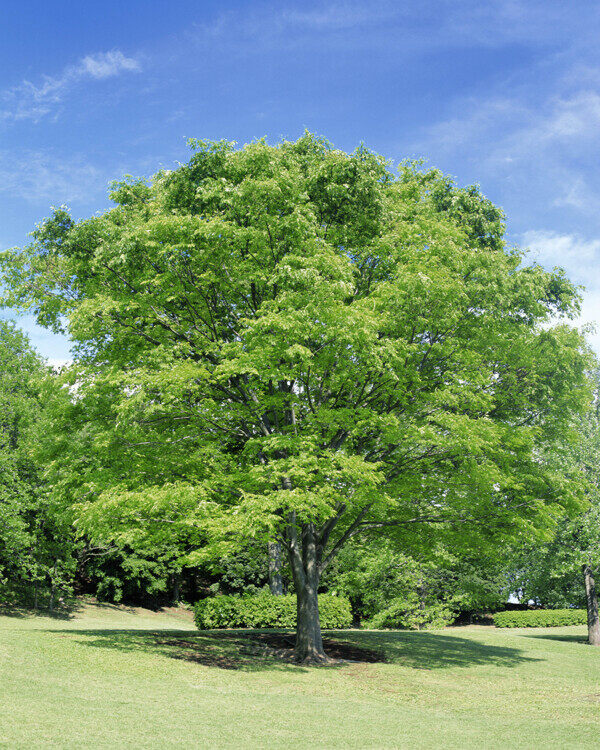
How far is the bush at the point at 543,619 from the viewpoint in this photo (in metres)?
36.0

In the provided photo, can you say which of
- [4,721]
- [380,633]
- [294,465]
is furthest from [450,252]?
[380,633]

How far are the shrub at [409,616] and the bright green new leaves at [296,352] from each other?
15085 millimetres

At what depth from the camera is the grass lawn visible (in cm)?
728

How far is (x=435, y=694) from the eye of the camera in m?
12.2

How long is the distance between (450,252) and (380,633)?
53.5 feet

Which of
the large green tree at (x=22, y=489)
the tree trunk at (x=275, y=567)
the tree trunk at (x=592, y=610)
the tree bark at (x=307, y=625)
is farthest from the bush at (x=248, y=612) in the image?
the tree trunk at (x=592, y=610)

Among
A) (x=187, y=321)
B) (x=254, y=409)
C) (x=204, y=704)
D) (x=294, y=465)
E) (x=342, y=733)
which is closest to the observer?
(x=342, y=733)

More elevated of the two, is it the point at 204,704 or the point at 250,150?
the point at 250,150

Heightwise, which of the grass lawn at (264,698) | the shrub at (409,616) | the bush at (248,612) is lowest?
the shrub at (409,616)

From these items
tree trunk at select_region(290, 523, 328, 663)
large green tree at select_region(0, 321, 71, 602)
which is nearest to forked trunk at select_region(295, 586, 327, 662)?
tree trunk at select_region(290, 523, 328, 663)

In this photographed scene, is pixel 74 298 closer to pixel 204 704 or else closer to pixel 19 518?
pixel 204 704

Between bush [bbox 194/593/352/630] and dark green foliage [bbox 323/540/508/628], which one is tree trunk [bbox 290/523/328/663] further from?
dark green foliage [bbox 323/540/508/628]

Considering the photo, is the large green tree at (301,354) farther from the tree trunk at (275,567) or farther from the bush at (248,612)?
the tree trunk at (275,567)

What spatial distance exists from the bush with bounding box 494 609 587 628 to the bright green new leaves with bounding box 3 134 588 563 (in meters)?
24.2
